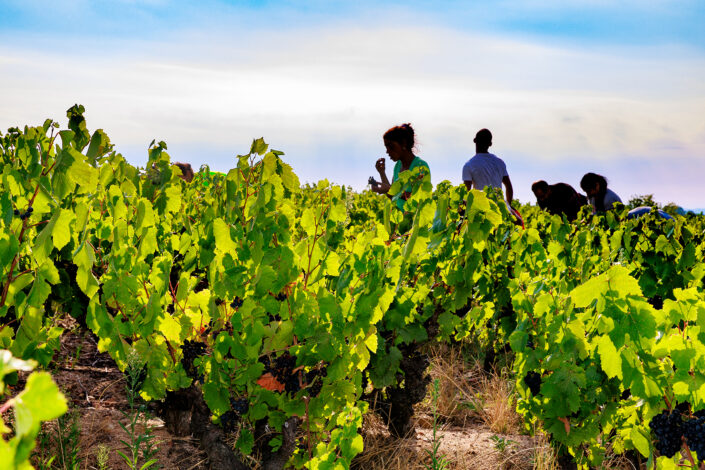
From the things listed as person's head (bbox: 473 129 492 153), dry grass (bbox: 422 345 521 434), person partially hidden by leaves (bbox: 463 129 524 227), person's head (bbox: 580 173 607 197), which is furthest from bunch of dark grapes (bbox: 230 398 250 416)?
person's head (bbox: 580 173 607 197)

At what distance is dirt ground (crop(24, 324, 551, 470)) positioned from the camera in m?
2.70

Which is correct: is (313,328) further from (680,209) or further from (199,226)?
(680,209)

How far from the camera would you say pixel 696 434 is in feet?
5.41

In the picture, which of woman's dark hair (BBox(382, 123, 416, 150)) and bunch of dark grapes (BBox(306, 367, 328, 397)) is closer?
bunch of dark grapes (BBox(306, 367, 328, 397))

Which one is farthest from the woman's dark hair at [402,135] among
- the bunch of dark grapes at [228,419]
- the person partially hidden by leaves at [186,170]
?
the person partially hidden by leaves at [186,170]

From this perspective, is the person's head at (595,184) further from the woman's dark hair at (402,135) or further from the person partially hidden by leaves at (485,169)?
the woman's dark hair at (402,135)

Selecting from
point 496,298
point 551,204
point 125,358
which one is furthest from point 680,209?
point 125,358

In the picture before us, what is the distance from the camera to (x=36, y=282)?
6.48ft

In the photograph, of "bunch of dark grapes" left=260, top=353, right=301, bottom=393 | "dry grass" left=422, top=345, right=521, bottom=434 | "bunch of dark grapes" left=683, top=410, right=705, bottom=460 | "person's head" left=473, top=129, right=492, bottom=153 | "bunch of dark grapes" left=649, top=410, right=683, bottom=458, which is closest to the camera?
"bunch of dark grapes" left=683, top=410, right=705, bottom=460

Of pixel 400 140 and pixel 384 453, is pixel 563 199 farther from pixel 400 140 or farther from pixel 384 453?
pixel 384 453

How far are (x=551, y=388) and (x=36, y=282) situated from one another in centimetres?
190

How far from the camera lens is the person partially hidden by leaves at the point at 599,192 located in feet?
27.1

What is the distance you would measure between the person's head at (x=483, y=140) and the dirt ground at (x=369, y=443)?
12.5ft

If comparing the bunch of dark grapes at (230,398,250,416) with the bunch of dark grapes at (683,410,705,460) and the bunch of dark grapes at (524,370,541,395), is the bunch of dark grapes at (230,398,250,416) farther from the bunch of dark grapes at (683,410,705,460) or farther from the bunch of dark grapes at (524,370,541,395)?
the bunch of dark grapes at (683,410,705,460)
